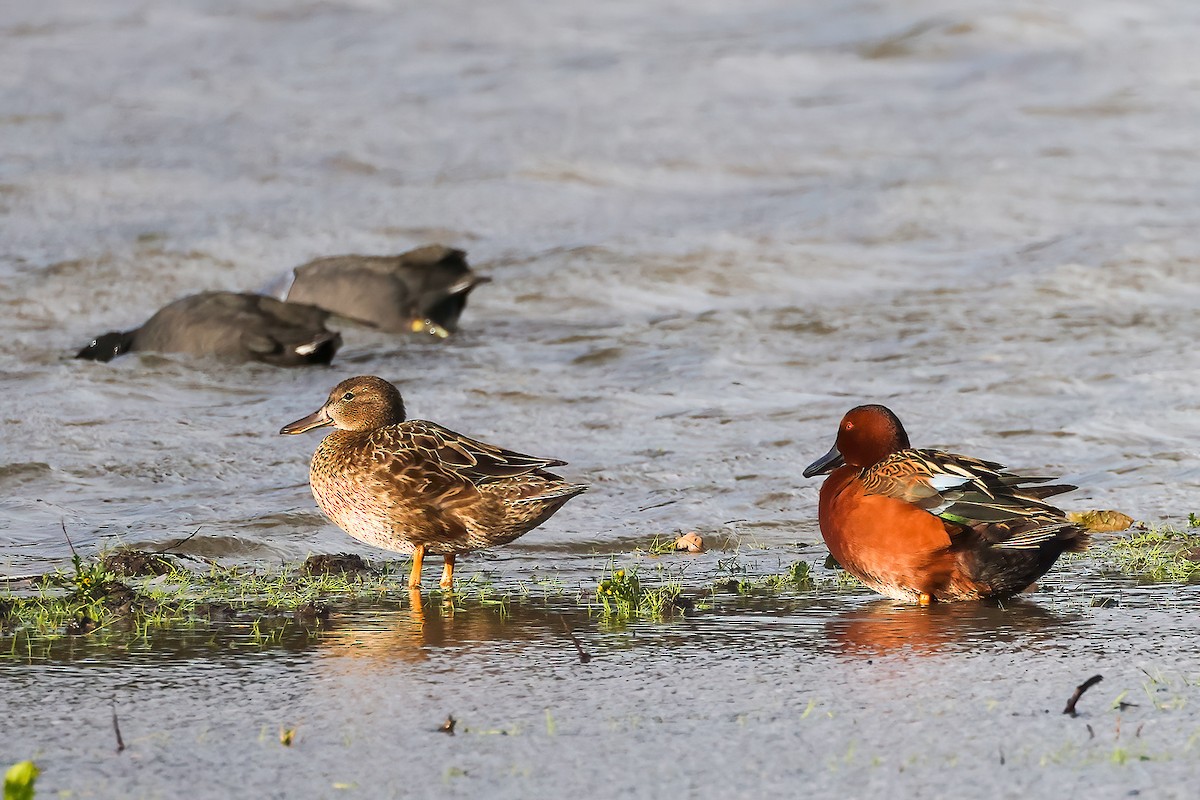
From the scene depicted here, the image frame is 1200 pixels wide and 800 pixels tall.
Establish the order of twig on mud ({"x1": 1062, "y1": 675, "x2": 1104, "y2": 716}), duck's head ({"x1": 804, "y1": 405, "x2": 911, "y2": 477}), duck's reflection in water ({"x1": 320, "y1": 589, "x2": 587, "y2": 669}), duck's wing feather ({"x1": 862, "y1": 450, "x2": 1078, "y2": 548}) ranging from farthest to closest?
duck's head ({"x1": 804, "y1": 405, "x2": 911, "y2": 477})
duck's wing feather ({"x1": 862, "y1": 450, "x2": 1078, "y2": 548})
duck's reflection in water ({"x1": 320, "y1": 589, "x2": 587, "y2": 669})
twig on mud ({"x1": 1062, "y1": 675, "x2": 1104, "y2": 716})

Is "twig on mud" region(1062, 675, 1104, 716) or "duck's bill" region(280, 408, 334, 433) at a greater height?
Result: "duck's bill" region(280, 408, 334, 433)

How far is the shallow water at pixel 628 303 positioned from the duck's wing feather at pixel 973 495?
0.34 m

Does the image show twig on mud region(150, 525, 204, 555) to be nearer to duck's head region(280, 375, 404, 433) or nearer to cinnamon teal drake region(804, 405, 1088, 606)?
duck's head region(280, 375, 404, 433)

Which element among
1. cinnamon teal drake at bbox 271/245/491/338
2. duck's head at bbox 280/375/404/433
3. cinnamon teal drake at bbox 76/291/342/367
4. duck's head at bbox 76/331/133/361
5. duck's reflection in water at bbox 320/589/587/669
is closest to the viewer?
duck's reflection in water at bbox 320/589/587/669

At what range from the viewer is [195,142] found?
64.5 ft

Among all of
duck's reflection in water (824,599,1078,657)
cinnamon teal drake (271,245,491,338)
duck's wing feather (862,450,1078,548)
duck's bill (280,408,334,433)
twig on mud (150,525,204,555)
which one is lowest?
duck's reflection in water (824,599,1078,657)

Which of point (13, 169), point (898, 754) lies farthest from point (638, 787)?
point (13, 169)

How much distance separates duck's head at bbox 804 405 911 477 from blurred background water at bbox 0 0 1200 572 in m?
1.04

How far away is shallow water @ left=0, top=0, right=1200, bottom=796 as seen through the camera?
4066mm

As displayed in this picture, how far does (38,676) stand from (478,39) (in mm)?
19976

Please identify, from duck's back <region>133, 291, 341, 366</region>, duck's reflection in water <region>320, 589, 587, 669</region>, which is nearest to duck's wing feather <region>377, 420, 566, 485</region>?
duck's reflection in water <region>320, 589, 587, 669</region>

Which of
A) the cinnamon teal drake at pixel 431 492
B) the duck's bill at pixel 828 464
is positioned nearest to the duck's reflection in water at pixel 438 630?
the cinnamon teal drake at pixel 431 492

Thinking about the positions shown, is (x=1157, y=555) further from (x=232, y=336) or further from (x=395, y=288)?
(x=395, y=288)

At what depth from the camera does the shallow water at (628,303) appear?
407 centimetres
